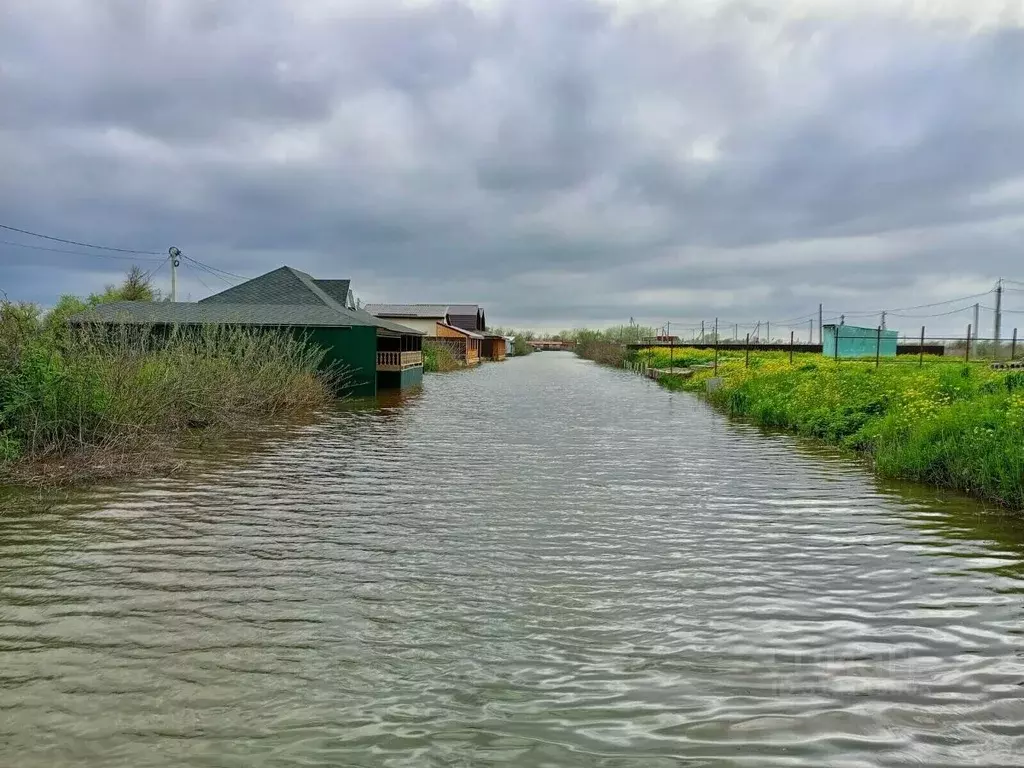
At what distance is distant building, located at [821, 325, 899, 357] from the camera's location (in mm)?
46031

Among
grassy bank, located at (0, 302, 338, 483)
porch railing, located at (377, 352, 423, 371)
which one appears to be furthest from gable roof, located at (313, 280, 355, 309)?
grassy bank, located at (0, 302, 338, 483)


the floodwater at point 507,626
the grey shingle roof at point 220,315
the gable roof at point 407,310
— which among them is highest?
the gable roof at point 407,310

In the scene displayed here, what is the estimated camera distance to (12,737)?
3822 millimetres

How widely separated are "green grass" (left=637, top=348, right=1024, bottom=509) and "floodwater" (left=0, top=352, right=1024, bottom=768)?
670 millimetres

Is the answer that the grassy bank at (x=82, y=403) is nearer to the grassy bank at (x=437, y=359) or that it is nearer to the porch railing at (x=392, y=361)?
the porch railing at (x=392, y=361)

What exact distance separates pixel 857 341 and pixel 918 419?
123 feet

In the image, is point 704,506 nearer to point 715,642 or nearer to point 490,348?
point 715,642

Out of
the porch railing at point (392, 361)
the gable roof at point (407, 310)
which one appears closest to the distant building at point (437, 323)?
the gable roof at point (407, 310)

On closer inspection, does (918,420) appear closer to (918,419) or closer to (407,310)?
(918,419)

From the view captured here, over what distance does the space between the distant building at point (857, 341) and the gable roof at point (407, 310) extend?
104ft

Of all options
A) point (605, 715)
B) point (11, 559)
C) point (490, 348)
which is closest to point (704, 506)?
point (605, 715)

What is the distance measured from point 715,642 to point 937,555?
349 centimetres

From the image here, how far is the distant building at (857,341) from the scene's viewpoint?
151 ft

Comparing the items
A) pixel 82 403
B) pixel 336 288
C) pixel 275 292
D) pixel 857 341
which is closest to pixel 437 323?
pixel 336 288
